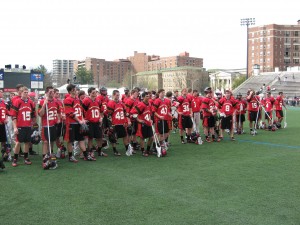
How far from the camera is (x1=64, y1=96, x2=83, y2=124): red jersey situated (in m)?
9.32

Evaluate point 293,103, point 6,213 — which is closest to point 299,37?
point 293,103

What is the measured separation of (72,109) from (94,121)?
80 centimetres

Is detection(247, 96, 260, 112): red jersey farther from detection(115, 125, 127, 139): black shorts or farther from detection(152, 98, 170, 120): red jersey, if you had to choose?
detection(115, 125, 127, 139): black shorts

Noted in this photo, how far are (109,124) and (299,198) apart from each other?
283 inches

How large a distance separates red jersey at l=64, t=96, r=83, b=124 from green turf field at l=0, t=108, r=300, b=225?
4.08 ft

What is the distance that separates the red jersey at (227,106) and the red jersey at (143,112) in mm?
4221

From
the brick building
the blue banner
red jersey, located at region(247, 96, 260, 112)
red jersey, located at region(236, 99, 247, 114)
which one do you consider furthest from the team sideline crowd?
the brick building

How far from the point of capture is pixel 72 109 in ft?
30.7

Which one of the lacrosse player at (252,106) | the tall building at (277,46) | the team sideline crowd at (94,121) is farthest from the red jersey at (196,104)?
the tall building at (277,46)

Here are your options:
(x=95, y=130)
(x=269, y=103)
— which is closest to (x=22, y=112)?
(x=95, y=130)

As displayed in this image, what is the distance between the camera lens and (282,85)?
6206 cm

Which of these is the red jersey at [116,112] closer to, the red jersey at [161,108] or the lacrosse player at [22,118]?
the red jersey at [161,108]

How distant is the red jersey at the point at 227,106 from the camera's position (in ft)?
44.0

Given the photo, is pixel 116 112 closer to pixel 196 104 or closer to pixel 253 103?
Result: pixel 196 104
